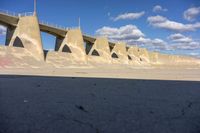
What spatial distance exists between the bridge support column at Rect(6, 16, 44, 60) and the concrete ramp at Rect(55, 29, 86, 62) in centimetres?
1213

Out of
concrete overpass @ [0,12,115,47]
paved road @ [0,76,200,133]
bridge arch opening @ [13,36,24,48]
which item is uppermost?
concrete overpass @ [0,12,115,47]

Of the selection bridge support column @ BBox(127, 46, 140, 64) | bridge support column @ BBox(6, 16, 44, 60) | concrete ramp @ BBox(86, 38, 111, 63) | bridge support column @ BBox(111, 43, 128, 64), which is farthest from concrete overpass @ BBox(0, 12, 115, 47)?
bridge support column @ BBox(127, 46, 140, 64)

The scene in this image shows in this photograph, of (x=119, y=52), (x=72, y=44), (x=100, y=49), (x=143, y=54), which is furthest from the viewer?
(x=143, y=54)

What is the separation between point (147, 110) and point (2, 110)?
252cm

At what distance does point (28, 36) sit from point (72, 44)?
14.2 meters

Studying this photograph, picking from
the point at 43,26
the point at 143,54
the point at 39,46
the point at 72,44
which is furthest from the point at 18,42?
the point at 143,54

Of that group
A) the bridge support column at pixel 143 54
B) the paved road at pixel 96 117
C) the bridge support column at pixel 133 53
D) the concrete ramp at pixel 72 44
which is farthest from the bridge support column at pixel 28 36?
the bridge support column at pixel 143 54

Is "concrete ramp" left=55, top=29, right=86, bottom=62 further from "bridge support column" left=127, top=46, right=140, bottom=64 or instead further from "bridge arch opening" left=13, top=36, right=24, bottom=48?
"bridge support column" left=127, top=46, right=140, bottom=64

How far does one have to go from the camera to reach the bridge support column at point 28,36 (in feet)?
134

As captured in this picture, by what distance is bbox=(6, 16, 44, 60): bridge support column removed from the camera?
40.8 meters

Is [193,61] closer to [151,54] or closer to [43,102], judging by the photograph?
[151,54]

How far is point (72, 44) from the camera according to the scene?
5462cm

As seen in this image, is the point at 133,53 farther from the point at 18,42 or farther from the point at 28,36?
the point at 18,42

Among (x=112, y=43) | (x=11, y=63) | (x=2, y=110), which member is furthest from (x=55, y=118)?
(x=112, y=43)
